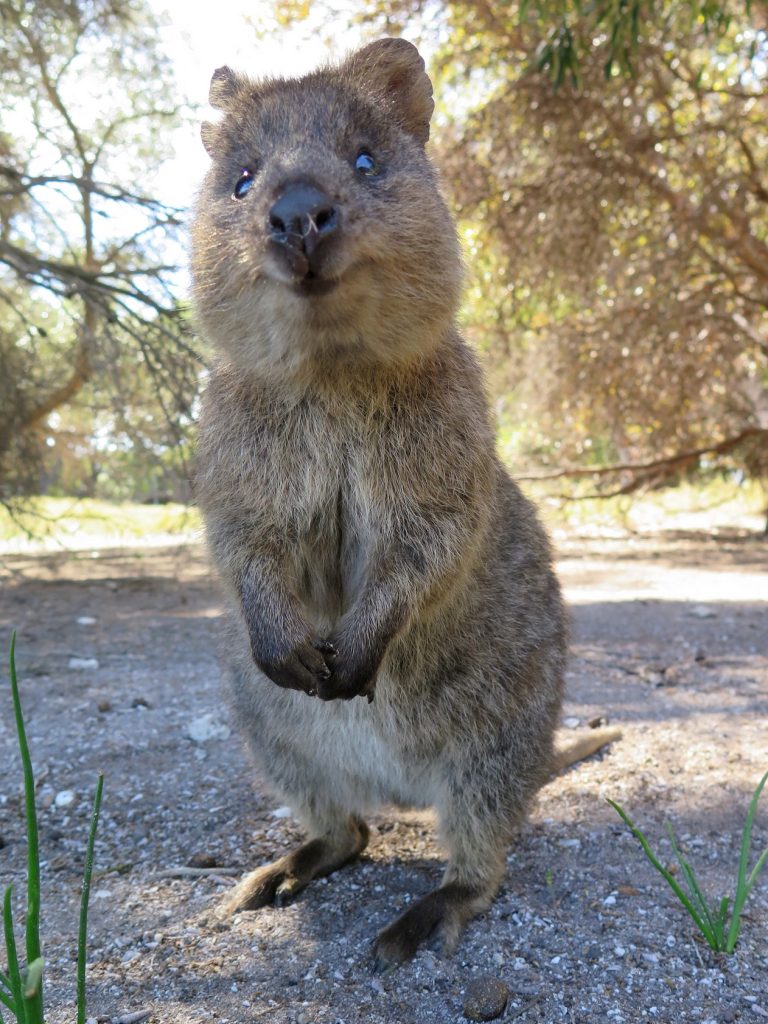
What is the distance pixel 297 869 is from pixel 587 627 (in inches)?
143

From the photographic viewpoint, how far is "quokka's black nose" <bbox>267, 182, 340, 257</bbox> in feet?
6.22

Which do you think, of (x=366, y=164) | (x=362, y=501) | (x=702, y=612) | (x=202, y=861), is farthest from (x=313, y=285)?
(x=702, y=612)

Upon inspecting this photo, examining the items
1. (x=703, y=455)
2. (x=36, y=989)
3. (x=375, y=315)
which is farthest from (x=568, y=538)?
(x=36, y=989)

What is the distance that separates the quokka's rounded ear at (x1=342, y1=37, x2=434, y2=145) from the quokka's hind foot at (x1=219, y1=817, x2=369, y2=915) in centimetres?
216

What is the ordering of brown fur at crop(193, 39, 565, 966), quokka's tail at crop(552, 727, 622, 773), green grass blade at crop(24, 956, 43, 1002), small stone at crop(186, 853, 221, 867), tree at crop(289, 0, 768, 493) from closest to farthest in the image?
green grass blade at crop(24, 956, 43, 1002) → brown fur at crop(193, 39, 565, 966) → small stone at crop(186, 853, 221, 867) → quokka's tail at crop(552, 727, 622, 773) → tree at crop(289, 0, 768, 493)

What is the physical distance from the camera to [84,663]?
5.11 metres

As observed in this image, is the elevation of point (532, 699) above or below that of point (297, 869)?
above

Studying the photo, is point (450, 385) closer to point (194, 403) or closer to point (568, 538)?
point (194, 403)

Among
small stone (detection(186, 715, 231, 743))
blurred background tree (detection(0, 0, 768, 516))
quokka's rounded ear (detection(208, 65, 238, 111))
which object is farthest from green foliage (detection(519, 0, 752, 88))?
small stone (detection(186, 715, 231, 743))

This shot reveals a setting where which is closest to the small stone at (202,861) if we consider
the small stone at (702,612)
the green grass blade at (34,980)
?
the green grass blade at (34,980)

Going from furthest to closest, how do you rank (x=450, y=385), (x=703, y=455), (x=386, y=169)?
(x=703, y=455)
(x=450, y=385)
(x=386, y=169)

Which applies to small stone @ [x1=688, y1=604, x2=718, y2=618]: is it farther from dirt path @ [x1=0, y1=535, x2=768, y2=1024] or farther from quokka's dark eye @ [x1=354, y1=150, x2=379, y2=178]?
quokka's dark eye @ [x1=354, y1=150, x2=379, y2=178]

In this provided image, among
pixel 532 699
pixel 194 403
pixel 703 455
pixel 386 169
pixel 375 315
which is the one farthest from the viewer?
pixel 703 455

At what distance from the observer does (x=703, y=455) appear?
10.6 metres
